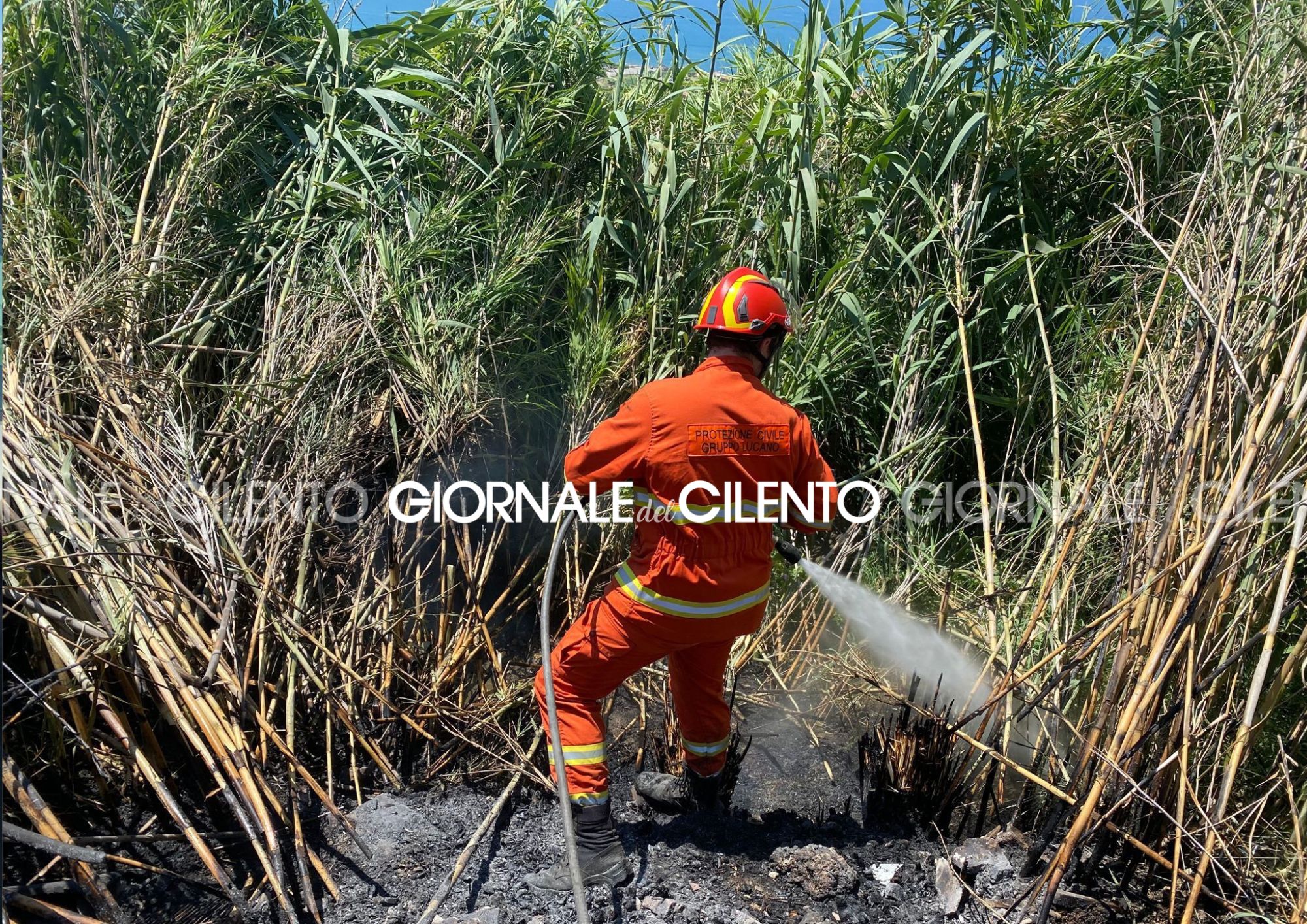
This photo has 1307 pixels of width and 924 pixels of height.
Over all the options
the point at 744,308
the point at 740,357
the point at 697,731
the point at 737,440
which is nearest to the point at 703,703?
the point at 697,731

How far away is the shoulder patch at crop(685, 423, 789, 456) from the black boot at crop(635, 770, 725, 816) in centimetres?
127

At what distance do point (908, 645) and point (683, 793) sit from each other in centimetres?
113

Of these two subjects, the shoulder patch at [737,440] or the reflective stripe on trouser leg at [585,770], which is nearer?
the shoulder patch at [737,440]

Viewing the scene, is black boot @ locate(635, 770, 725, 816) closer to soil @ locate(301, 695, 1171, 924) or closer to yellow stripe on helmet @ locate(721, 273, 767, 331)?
soil @ locate(301, 695, 1171, 924)

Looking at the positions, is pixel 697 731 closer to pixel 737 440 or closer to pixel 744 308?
pixel 737 440

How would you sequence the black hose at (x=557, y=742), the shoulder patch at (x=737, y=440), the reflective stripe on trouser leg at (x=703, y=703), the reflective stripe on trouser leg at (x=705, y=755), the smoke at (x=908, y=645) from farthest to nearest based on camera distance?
the smoke at (x=908, y=645)
the reflective stripe on trouser leg at (x=705, y=755)
the reflective stripe on trouser leg at (x=703, y=703)
the shoulder patch at (x=737, y=440)
the black hose at (x=557, y=742)

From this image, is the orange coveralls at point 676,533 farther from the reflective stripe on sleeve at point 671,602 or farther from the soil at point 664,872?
the soil at point 664,872

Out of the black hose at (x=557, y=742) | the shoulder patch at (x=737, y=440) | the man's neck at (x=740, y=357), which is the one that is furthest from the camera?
the man's neck at (x=740, y=357)

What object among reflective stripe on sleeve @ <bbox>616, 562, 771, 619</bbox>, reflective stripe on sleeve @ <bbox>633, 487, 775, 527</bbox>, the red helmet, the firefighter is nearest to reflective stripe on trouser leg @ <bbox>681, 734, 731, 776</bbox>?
the firefighter

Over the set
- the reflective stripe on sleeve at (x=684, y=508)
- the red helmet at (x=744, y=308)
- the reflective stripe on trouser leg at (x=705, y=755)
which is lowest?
the reflective stripe on trouser leg at (x=705, y=755)

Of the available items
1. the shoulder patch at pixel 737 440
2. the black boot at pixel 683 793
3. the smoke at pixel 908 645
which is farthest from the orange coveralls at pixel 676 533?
the smoke at pixel 908 645

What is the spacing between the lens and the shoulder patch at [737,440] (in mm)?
3051

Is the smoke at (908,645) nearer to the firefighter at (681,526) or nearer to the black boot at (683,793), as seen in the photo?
the firefighter at (681,526)

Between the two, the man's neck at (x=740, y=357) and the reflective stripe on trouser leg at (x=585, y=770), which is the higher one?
the man's neck at (x=740, y=357)
